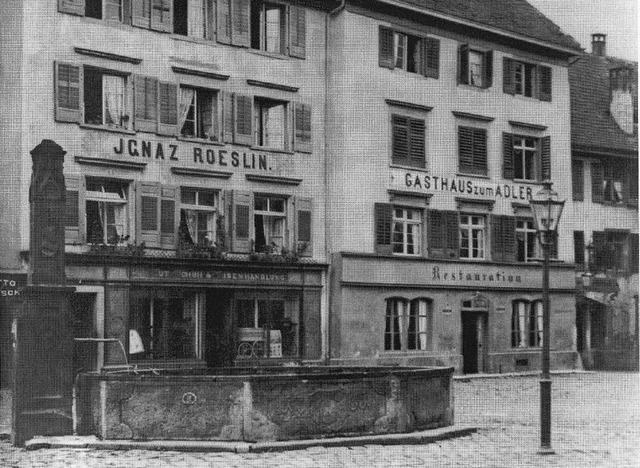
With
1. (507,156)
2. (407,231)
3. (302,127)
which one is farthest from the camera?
(507,156)

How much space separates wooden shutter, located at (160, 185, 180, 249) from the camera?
90.8 feet

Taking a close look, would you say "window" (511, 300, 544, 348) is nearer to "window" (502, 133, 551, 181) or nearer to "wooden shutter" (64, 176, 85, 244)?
"window" (502, 133, 551, 181)

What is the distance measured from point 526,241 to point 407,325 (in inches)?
254

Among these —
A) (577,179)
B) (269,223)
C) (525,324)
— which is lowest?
(525,324)

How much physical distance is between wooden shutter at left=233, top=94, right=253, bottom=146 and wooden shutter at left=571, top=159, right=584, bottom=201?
14.8 m

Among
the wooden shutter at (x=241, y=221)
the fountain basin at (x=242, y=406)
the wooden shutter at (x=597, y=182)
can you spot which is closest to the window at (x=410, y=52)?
the wooden shutter at (x=241, y=221)

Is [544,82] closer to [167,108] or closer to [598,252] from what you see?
[598,252]

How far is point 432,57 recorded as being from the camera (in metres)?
33.7

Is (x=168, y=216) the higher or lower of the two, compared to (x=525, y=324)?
higher

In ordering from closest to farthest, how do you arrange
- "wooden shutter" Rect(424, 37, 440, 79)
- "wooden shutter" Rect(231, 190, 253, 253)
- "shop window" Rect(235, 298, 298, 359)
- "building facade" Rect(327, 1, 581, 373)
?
"wooden shutter" Rect(231, 190, 253, 253), "shop window" Rect(235, 298, 298, 359), "building facade" Rect(327, 1, 581, 373), "wooden shutter" Rect(424, 37, 440, 79)

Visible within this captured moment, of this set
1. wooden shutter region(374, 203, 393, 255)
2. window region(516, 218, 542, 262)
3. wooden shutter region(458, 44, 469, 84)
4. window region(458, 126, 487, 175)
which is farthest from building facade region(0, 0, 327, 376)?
window region(516, 218, 542, 262)

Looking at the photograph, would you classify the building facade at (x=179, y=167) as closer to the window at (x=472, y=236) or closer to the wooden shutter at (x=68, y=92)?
the wooden shutter at (x=68, y=92)

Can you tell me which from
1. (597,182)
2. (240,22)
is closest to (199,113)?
(240,22)

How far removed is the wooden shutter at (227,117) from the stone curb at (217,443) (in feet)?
46.6
